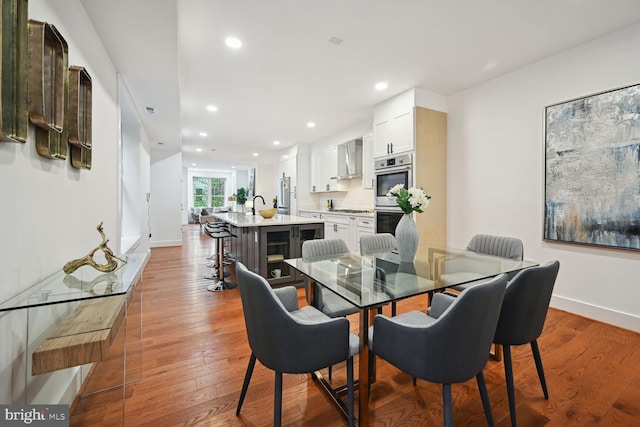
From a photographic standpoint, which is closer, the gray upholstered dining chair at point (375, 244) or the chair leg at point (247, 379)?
the chair leg at point (247, 379)

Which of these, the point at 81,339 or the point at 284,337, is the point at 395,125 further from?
the point at 81,339

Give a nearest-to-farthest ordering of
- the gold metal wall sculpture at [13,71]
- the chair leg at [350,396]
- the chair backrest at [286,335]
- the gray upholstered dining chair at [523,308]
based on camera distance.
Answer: the gold metal wall sculpture at [13,71] → the chair backrest at [286,335] → the chair leg at [350,396] → the gray upholstered dining chair at [523,308]

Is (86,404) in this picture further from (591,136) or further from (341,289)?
(591,136)

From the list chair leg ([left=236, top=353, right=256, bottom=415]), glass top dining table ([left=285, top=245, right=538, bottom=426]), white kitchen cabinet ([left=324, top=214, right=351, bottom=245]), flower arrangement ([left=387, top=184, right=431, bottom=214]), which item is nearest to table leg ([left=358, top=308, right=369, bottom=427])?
glass top dining table ([left=285, top=245, right=538, bottom=426])

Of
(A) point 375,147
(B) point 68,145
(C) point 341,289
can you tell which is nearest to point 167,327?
(B) point 68,145

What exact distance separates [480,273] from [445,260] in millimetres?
383

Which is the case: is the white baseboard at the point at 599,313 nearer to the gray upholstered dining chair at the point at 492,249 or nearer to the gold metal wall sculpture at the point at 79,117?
the gray upholstered dining chair at the point at 492,249

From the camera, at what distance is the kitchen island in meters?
3.45

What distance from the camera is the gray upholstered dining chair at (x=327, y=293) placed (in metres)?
1.75

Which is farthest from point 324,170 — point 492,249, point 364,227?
point 492,249

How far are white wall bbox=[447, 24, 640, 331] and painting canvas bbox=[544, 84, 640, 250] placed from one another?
0.10 meters

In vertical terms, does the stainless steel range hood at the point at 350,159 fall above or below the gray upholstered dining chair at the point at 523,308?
above

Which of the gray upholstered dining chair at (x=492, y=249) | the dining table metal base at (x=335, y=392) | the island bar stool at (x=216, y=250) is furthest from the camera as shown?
the island bar stool at (x=216, y=250)

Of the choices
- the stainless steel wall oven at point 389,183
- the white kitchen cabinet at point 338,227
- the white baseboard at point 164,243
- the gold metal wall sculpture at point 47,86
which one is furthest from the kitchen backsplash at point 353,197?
the gold metal wall sculpture at point 47,86
